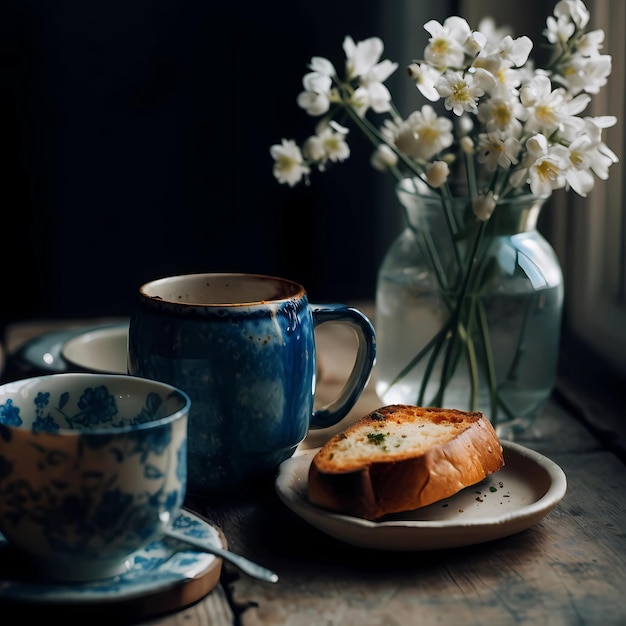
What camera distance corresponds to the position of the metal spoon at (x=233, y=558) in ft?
2.09

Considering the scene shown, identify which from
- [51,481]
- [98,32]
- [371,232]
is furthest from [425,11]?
[51,481]

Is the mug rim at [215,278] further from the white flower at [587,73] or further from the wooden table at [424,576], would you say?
the white flower at [587,73]

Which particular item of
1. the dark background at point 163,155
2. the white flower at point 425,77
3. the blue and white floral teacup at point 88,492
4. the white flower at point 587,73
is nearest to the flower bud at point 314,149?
the white flower at point 425,77

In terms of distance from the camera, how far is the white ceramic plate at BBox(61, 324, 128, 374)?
112cm

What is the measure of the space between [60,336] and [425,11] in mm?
990

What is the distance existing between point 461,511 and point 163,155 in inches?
54.6

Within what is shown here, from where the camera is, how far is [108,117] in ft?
6.49

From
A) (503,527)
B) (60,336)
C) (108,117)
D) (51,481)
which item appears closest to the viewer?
(51,481)

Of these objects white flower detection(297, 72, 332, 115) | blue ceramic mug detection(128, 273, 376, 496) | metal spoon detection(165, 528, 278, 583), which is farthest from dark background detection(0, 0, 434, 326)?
metal spoon detection(165, 528, 278, 583)

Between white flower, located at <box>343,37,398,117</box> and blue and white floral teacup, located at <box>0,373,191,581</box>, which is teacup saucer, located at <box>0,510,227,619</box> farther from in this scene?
white flower, located at <box>343,37,398,117</box>

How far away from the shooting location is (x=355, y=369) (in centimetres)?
89

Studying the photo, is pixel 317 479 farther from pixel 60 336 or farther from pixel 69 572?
pixel 60 336

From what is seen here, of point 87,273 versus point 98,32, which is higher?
point 98,32

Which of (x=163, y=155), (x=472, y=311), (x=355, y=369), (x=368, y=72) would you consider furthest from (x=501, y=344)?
(x=163, y=155)
